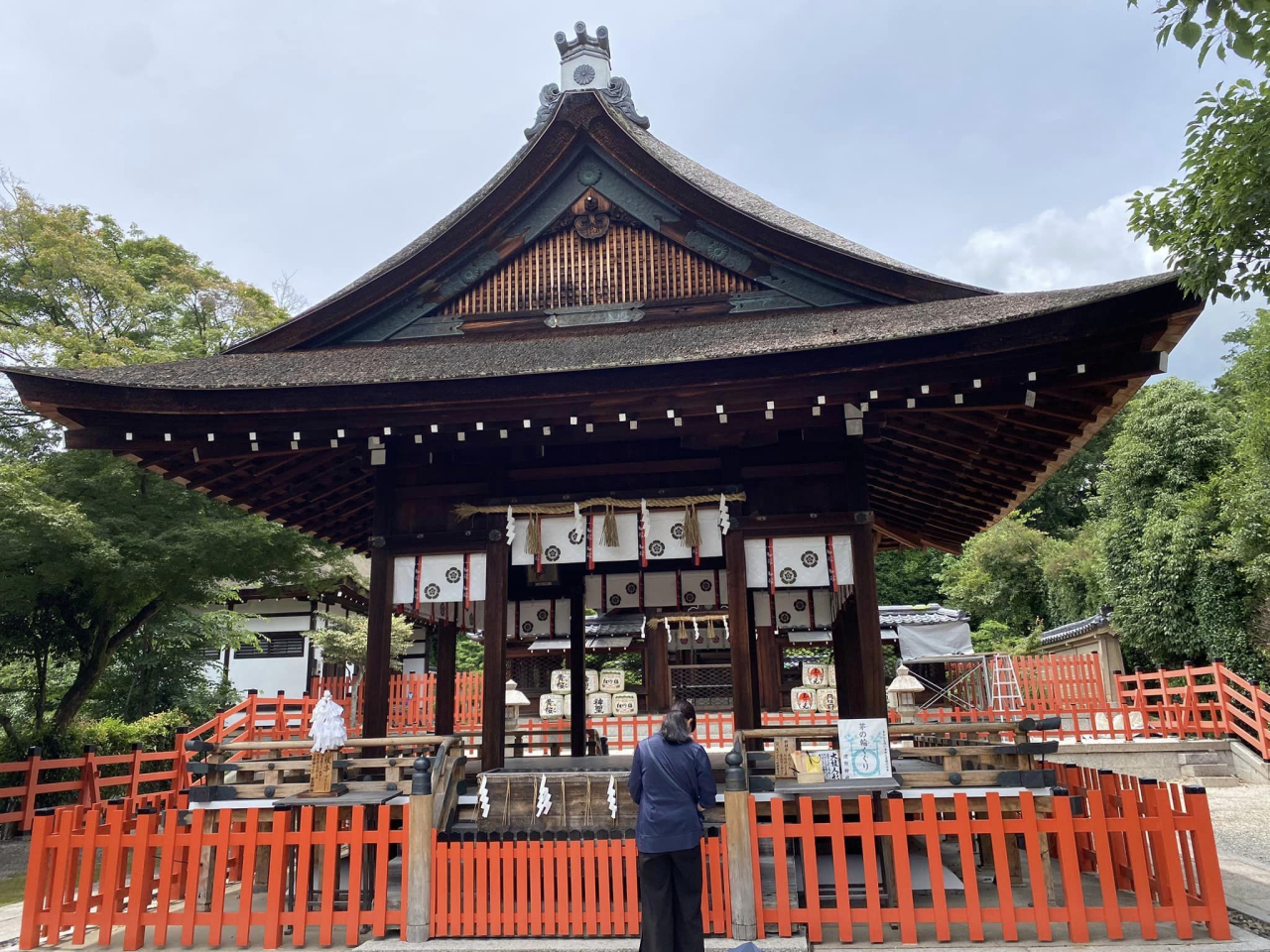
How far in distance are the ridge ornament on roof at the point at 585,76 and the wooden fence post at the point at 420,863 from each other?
7321 mm

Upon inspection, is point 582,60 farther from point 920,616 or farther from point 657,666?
point 920,616

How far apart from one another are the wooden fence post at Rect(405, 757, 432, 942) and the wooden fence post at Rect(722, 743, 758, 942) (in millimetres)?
2063

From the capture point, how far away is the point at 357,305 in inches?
348

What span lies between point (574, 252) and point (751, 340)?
9.20 feet

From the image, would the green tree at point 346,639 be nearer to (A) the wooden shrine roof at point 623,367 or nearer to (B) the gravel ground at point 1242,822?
(A) the wooden shrine roof at point 623,367

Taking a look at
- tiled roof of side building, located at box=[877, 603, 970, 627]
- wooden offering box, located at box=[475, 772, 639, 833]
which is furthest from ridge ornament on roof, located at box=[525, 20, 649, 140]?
tiled roof of side building, located at box=[877, 603, 970, 627]

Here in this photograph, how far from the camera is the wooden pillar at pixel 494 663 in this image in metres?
7.54

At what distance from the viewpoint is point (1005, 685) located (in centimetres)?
1900

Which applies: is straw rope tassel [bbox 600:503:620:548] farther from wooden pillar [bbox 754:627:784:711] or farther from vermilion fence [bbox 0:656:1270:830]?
wooden pillar [bbox 754:627:784:711]

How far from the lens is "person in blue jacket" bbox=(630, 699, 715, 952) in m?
4.53

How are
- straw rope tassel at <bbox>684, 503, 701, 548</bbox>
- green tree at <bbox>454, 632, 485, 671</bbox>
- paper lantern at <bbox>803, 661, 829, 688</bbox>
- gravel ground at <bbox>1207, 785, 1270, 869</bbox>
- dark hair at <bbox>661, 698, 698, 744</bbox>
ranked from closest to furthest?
dark hair at <bbox>661, 698, 698, 744</bbox>
straw rope tassel at <bbox>684, 503, 701, 548</bbox>
gravel ground at <bbox>1207, 785, 1270, 869</bbox>
paper lantern at <bbox>803, 661, 829, 688</bbox>
green tree at <bbox>454, 632, 485, 671</bbox>

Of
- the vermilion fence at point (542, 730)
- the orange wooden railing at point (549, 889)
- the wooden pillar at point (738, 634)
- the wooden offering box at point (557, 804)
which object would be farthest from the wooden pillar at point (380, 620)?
→ the vermilion fence at point (542, 730)

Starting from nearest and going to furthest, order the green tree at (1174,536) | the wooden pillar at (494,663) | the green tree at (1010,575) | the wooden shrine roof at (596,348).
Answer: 1. the wooden shrine roof at (596,348)
2. the wooden pillar at (494,663)
3. the green tree at (1174,536)
4. the green tree at (1010,575)

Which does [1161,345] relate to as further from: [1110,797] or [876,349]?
[1110,797]
